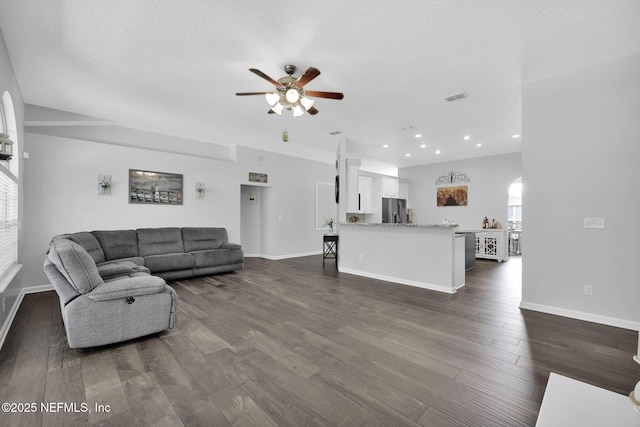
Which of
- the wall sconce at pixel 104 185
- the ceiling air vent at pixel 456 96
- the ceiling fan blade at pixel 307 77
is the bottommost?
the wall sconce at pixel 104 185

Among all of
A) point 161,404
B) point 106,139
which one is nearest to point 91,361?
point 161,404

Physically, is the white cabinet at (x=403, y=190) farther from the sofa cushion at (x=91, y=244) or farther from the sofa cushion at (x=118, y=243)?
the sofa cushion at (x=91, y=244)

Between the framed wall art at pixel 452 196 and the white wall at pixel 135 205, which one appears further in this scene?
the framed wall art at pixel 452 196

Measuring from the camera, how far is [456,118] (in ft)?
16.4

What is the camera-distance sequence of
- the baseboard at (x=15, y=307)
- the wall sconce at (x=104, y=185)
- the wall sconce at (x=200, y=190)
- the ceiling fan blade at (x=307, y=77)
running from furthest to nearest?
the wall sconce at (x=200, y=190), the wall sconce at (x=104, y=185), the ceiling fan blade at (x=307, y=77), the baseboard at (x=15, y=307)

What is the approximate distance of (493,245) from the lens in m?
7.49

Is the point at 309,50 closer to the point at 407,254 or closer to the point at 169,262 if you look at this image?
A: the point at 407,254

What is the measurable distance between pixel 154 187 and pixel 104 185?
0.79m

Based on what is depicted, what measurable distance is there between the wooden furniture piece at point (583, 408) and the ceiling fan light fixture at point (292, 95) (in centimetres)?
308

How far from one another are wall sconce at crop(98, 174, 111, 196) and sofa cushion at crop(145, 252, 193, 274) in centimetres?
142

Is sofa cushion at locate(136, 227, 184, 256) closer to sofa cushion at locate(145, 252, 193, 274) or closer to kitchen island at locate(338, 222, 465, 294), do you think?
sofa cushion at locate(145, 252, 193, 274)

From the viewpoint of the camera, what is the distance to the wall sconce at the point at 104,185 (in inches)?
195

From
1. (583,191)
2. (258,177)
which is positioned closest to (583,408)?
(583,191)

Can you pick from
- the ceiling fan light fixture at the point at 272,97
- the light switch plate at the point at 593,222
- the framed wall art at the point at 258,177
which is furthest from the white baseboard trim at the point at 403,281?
the ceiling fan light fixture at the point at 272,97
